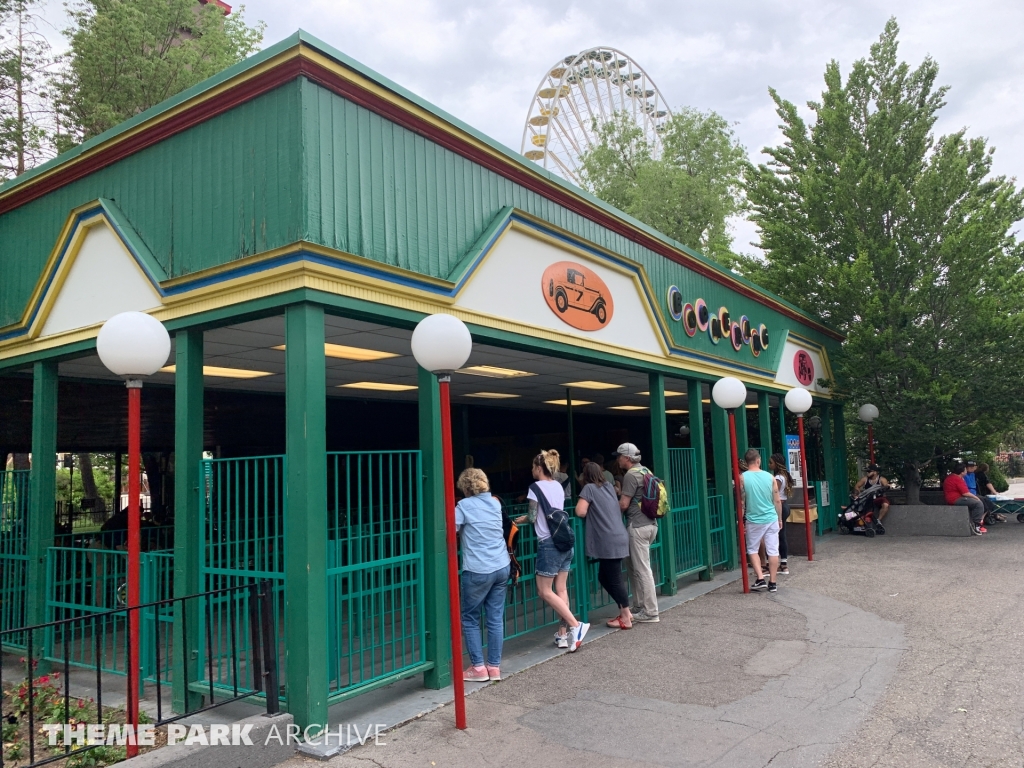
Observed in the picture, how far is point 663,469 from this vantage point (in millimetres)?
9211

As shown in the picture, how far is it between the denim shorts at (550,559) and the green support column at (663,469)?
279 cm

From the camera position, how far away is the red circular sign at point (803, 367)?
14.8 meters

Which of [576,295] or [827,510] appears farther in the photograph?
[827,510]

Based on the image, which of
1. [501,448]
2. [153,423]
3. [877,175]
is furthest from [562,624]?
[877,175]

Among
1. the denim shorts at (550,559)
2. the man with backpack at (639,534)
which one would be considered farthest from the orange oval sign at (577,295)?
the denim shorts at (550,559)

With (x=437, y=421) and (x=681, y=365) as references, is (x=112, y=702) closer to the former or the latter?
(x=437, y=421)

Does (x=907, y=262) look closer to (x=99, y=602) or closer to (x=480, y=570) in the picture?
(x=480, y=570)

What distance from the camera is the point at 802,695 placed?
17.1 ft

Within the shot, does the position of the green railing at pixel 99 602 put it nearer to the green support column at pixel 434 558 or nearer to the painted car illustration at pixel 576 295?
the green support column at pixel 434 558

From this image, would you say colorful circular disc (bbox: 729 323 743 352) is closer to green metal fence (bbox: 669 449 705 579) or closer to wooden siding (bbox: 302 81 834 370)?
green metal fence (bbox: 669 449 705 579)

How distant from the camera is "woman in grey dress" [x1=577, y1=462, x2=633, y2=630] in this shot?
7.03 m

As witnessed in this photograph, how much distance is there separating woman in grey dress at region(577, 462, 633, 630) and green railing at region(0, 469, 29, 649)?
5.25 meters

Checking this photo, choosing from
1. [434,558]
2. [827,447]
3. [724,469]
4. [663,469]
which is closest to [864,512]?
[827,447]

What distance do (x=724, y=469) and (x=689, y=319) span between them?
249 cm
